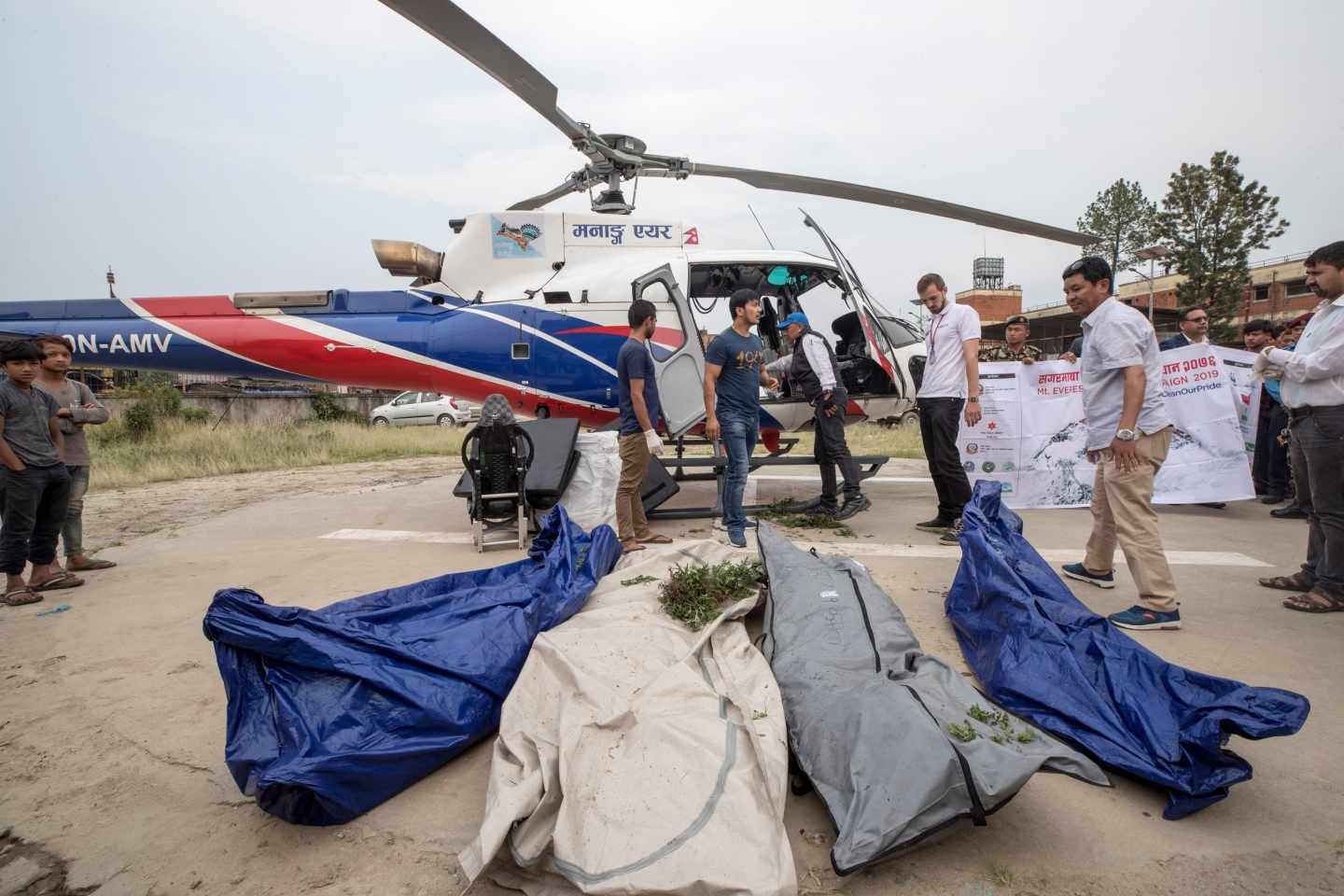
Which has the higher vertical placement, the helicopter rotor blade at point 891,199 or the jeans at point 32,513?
the helicopter rotor blade at point 891,199

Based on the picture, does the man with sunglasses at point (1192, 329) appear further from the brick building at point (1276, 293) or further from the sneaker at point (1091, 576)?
the brick building at point (1276, 293)

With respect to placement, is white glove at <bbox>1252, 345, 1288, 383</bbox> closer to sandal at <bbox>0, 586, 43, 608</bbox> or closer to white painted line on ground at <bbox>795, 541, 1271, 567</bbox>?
white painted line on ground at <bbox>795, 541, 1271, 567</bbox>

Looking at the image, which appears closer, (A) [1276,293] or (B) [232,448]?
(B) [232,448]

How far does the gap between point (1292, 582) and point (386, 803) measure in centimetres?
465

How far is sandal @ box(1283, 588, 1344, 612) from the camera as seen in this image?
10.7ft

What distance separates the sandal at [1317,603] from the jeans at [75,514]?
722cm

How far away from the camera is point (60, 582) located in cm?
402

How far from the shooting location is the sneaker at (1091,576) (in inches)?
145

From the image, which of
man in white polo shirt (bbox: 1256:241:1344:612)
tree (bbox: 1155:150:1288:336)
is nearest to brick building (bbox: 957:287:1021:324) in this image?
tree (bbox: 1155:150:1288:336)

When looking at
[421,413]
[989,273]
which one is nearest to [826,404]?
[421,413]

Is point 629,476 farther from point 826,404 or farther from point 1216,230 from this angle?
point 1216,230

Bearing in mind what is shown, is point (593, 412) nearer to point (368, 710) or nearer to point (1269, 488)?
point (368, 710)

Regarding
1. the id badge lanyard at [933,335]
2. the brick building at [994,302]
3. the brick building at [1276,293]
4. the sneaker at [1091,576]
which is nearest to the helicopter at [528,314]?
the id badge lanyard at [933,335]

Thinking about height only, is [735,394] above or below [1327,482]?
above
